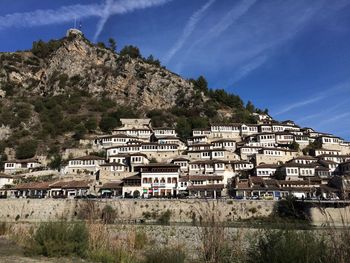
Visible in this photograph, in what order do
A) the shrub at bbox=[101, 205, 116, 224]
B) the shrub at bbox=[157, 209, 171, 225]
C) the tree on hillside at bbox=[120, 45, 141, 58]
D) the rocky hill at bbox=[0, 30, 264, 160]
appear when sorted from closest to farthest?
the shrub at bbox=[101, 205, 116, 224], the shrub at bbox=[157, 209, 171, 225], the rocky hill at bbox=[0, 30, 264, 160], the tree on hillside at bbox=[120, 45, 141, 58]

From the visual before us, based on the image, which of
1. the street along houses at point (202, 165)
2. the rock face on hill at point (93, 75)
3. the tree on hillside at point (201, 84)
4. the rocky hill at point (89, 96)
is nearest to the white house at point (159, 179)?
the street along houses at point (202, 165)

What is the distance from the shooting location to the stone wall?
150ft

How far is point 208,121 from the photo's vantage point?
305 feet

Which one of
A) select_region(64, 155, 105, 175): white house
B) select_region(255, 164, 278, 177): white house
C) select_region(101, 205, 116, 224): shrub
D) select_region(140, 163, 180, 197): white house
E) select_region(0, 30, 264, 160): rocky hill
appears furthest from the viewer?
select_region(0, 30, 264, 160): rocky hill

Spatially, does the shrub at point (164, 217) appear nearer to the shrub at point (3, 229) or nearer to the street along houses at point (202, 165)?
the street along houses at point (202, 165)

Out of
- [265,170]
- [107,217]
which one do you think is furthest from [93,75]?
[107,217]

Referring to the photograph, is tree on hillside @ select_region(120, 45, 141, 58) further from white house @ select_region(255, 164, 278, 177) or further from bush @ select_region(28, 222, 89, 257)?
bush @ select_region(28, 222, 89, 257)

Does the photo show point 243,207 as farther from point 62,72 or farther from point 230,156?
point 62,72

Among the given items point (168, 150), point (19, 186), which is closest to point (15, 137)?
point (19, 186)

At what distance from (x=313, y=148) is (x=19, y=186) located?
61.0 m

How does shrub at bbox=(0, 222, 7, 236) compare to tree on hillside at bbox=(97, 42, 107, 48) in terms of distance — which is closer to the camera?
shrub at bbox=(0, 222, 7, 236)

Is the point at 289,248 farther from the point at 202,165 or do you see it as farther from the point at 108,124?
the point at 108,124

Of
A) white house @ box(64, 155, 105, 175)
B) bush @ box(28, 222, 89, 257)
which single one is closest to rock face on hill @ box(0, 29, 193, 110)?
white house @ box(64, 155, 105, 175)

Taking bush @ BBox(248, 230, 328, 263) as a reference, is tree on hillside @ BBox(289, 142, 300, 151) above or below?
above
